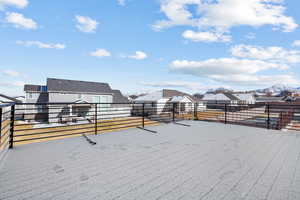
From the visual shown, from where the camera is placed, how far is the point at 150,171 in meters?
1.84

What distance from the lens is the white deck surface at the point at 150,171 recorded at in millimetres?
1398

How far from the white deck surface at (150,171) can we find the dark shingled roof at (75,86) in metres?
13.5

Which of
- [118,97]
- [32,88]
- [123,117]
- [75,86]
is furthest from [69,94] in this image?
[123,117]

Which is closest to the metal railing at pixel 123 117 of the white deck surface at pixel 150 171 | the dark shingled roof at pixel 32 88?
the white deck surface at pixel 150 171

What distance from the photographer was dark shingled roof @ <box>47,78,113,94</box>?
14312 mm

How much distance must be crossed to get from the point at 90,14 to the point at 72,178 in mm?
7147

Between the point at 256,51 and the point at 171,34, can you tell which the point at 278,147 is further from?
the point at 256,51

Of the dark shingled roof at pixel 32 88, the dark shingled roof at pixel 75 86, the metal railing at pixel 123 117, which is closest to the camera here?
the metal railing at pixel 123 117

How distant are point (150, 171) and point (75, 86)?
15.9 meters

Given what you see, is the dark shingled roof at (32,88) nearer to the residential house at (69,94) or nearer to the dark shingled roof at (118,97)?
the residential house at (69,94)

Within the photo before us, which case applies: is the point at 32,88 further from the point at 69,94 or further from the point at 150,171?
the point at 150,171

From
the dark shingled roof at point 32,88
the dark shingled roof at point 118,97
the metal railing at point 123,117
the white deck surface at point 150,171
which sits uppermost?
the dark shingled roof at point 32,88

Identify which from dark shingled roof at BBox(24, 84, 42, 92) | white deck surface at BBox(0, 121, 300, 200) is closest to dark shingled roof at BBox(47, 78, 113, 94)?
dark shingled roof at BBox(24, 84, 42, 92)

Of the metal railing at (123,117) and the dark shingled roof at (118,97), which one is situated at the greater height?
the dark shingled roof at (118,97)
